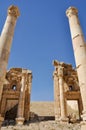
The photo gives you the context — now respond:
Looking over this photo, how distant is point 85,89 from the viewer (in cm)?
722

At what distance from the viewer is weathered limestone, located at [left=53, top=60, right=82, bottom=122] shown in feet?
68.1

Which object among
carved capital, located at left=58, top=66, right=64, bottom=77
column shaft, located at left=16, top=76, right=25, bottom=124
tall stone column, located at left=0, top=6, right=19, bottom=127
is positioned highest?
carved capital, located at left=58, top=66, right=64, bottom=77

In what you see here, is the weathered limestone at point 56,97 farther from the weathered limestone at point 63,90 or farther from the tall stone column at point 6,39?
the tall stone column at point 6,39

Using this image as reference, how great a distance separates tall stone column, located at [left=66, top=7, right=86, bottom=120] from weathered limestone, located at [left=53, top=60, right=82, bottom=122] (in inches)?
491

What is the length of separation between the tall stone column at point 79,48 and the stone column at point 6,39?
11.2 feet

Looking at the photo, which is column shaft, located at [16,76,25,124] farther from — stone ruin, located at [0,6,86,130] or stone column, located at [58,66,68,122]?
stone column, located at [58,66,68,122]

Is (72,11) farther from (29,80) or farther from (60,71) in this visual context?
(29,80)

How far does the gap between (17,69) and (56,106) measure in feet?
29.7

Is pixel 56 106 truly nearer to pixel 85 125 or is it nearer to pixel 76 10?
pixel 76 10

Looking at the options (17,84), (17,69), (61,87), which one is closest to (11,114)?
(17,84)

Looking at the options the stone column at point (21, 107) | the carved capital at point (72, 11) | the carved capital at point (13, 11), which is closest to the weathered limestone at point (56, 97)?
the stone column at point (21, 107)

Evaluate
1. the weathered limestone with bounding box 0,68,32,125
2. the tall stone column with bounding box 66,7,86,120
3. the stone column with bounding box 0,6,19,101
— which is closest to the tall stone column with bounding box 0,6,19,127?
the stone column with bounding box 0,6,19,101

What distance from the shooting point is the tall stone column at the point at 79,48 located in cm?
743

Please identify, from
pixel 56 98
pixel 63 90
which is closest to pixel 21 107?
pixel 56 98
